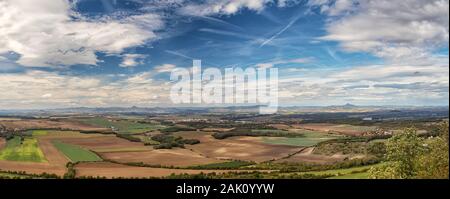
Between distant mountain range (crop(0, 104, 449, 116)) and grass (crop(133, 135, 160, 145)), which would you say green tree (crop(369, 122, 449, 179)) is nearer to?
distant mountain range (crop(0, 104, 449, 116))

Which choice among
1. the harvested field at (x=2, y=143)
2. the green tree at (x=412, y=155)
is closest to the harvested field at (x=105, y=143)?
the harvested field at (x=2, y=143)

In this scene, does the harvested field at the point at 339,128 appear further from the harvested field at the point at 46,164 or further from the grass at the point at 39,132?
the grass at the point at 39,132

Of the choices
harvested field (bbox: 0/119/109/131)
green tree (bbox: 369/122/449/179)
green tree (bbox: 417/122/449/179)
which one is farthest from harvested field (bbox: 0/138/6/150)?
green tree (bbox: 417/122/449/179)

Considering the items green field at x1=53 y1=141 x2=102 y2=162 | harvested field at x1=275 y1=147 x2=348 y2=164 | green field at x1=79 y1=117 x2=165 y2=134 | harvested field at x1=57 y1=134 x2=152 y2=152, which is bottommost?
harvested field at x1=275 y1=147 x2=348 y2=164

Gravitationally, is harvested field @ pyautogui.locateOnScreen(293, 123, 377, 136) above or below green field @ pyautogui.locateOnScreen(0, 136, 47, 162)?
above

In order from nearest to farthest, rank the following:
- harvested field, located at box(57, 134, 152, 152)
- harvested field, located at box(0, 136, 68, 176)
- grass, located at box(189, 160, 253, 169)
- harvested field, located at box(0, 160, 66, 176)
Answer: harvested field, located at box(0, 160, 66, 176) → harvested field, located at box(0, 136, 68, 176) → grass, located at box(189, 160, 253, 169) → harvested field, located at box(57, 134, 152, 152)

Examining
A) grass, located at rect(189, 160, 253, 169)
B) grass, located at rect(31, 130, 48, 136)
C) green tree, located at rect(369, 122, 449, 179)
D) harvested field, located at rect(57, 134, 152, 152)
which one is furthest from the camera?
grass, located at rect(31, 130, 48, 136)

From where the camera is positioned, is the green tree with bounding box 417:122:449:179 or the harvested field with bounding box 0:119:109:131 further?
the harvested field with bounding box 0:119:109:131
